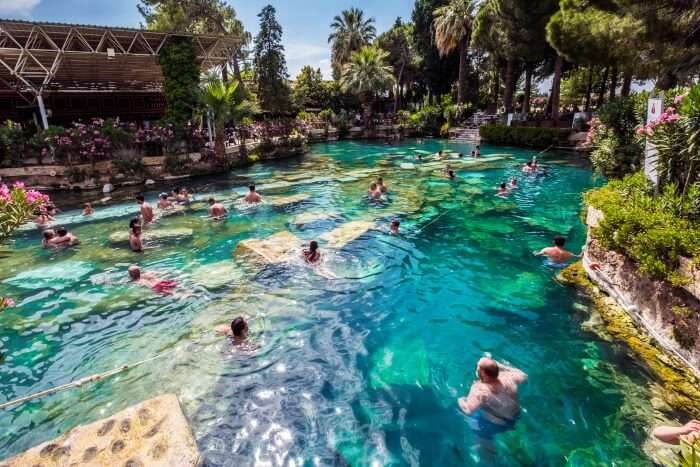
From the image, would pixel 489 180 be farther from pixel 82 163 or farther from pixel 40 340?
pixel 82 163

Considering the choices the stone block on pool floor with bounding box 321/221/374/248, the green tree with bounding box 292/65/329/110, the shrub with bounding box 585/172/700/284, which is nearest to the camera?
the shrub with bounding box 585/172/700/284

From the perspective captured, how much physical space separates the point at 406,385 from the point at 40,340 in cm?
714

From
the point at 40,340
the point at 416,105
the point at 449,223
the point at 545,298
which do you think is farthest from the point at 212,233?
the point at 416,105

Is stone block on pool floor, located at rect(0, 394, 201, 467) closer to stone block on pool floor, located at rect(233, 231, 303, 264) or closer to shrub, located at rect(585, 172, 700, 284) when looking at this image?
stone block on pool floor, located at rect(233, 231, 303, 264)

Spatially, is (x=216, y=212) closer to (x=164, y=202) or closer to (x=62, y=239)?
(x=164, y=202)

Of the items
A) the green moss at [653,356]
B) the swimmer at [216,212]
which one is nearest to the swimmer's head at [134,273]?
the swimmer at [216,212]

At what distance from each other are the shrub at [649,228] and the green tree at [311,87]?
151 feet

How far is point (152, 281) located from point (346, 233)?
5.85 metres

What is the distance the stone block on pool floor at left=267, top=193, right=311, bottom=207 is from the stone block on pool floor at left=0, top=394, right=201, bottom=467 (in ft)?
41.1

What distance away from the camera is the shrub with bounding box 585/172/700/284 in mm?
5805

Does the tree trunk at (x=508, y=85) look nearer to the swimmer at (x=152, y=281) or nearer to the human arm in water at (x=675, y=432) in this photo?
the swimmer at (x=152, y=281)

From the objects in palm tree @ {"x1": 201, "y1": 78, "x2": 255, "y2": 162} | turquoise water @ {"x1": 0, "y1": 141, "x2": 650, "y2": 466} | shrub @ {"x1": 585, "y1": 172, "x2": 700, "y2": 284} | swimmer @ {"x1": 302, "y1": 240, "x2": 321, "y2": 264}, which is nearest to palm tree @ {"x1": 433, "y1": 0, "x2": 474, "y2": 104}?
palm tree @ {"x1": 201, "y1": 78, "x2": 255, "y2": 162}

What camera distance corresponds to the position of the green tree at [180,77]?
22.2 meters

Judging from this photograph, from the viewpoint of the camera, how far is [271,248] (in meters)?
11.4
